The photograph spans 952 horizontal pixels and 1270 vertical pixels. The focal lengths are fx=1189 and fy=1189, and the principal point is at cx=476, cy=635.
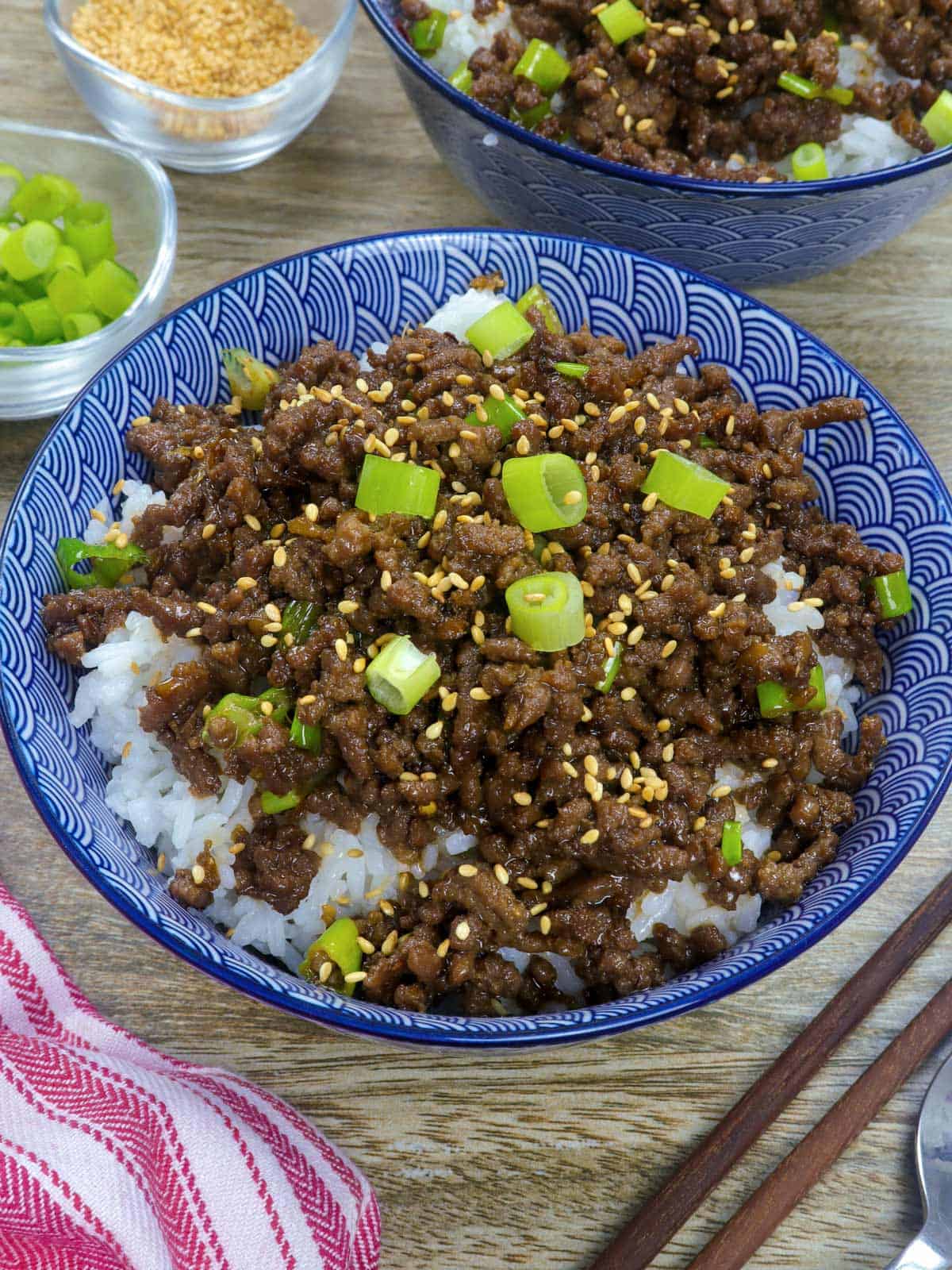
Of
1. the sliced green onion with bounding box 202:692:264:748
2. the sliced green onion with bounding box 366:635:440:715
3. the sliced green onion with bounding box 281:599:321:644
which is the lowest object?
the sliced green onion with bounding box 202:692:264:748

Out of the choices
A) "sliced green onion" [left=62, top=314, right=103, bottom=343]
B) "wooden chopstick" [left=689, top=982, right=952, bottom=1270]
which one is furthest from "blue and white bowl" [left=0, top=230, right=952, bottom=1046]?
"sliced green onion" [left=62, top=314, right=103, bottom=343]

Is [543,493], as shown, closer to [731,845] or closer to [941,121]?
[731,845]

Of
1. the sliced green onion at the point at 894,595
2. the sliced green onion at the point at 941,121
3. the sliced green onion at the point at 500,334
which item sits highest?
the sliced green onion at the point at 941,121

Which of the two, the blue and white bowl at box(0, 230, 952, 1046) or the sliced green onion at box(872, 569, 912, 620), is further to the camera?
the sliced green onion at box(872, 569, 912, 620)

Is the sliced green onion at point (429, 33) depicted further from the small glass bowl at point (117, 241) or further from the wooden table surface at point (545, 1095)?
the wooden table surface at point (545, 1095)

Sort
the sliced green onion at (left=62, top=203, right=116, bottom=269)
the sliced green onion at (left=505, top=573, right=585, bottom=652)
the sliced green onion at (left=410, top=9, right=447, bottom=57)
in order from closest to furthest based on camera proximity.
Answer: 1. the sliced green onion at (left=505, top=573, right=585, bottom=652)
2. the sliced green onion at (left=62, top=203, right=116, bottom=269)
3. the sliced green onion at (left=410, top=9, right=447, bottom=57)

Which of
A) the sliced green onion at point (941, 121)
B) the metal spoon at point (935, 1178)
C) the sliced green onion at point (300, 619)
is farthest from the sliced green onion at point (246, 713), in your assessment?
the sliced green onion at point (941, 121)

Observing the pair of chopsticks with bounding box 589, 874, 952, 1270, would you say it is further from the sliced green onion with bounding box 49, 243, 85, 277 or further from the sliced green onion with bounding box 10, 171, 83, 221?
the sliced green onion with bounding box 10, 171, 83, 221
